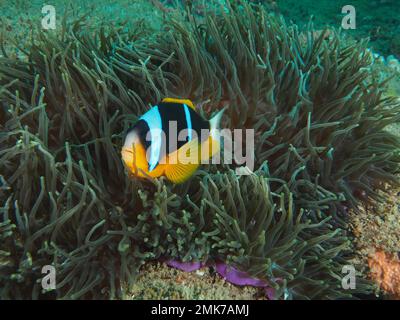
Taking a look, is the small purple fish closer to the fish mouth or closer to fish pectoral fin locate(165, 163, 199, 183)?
fish pectoral fin locate(165, 163, 199, 183)

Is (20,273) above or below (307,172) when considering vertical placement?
below

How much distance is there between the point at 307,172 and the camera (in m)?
2.45

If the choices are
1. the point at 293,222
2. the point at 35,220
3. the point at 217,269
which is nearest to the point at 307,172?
the point at 293,222

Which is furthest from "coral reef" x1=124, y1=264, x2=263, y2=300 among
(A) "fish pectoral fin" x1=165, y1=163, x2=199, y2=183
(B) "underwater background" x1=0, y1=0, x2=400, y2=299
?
(A) "fish pectoral fin" x1=165, y1=163, x2=199, y2=183

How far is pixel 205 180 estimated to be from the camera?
2.11m

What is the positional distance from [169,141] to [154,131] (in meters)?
0.09

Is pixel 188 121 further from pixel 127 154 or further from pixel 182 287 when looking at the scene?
pixel 182 287

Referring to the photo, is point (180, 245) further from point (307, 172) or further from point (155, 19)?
point (155, 19)

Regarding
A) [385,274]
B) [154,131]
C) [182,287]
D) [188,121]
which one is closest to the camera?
[154,131]

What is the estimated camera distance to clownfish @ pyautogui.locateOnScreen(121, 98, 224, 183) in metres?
1.71

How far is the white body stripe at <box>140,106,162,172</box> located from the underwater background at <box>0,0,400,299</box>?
0.25 m

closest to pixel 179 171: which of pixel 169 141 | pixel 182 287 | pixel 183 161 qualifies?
pixel 183 161

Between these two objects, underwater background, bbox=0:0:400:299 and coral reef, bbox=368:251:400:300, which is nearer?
underwater background, bbox=0:0:400:299

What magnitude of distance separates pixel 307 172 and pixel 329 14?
22.3 ft
